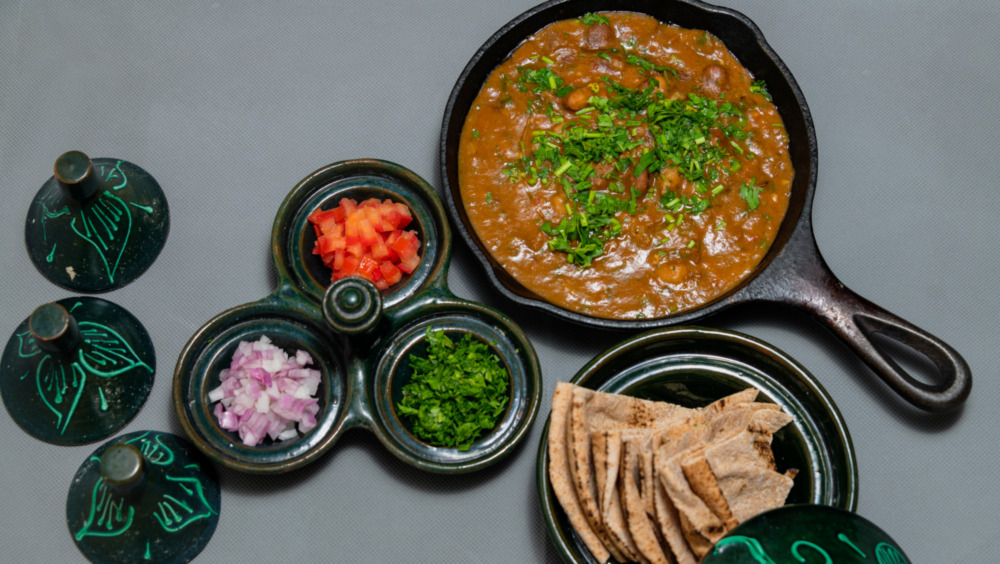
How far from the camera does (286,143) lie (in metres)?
3.64

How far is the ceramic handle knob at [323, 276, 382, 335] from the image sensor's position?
9.31ft

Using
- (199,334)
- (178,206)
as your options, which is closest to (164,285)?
(178,206)

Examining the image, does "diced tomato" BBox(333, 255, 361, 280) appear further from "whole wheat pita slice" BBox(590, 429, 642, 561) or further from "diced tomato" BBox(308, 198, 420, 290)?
"whole wheat pita slice" BBox(590, 429, 642, 561)

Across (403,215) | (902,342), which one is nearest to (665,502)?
(902,342)

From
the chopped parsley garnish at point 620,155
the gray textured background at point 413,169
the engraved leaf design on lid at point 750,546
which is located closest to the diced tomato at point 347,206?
the gray textured background at point 413,169

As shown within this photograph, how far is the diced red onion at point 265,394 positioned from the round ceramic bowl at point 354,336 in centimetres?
3

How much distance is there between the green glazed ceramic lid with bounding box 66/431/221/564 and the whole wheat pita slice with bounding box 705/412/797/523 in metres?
1.82

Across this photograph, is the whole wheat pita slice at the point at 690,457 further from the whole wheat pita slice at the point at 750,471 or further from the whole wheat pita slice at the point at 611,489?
the whole wheat pita slice at the point at 611,489

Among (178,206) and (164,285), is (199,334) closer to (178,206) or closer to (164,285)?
(164,285)

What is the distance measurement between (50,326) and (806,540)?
95.3 inches

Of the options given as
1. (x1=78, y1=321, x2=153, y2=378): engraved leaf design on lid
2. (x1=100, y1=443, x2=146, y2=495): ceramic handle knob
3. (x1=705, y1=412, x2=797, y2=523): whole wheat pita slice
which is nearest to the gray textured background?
(x1=78, y1=321, x2=153, y2=378): engraved leaf design on lid

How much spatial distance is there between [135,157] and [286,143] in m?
0.64

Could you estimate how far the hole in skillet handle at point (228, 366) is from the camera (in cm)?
293

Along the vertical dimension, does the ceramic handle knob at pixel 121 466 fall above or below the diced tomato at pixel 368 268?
below
